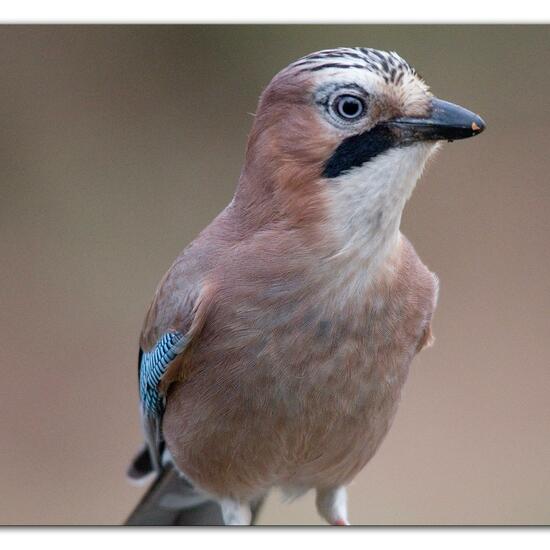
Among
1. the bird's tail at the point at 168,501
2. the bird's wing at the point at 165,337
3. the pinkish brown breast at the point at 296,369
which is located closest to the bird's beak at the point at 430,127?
the pinkish brown breast at the point at 296,369

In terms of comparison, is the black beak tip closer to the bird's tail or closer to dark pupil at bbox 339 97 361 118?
dark pupil at bbox 339 97 361 118

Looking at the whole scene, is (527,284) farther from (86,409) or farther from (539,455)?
(86,409)

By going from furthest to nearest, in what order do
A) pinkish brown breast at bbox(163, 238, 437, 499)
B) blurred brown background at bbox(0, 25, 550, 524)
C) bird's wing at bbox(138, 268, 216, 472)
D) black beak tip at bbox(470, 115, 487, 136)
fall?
blurred brown background at bbox(0, 25, 550, 524), bird's wing at bbox(138, 268, 216, 472), pinkish brown breast at bbox(163, 238, 437, 499), black beak tip at bbox(470, 115, 487, 136)

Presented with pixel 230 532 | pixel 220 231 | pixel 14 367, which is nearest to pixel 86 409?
pixel 14 367

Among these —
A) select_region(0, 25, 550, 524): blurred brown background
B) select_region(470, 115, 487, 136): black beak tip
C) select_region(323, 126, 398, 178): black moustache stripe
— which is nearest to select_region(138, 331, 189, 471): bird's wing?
select_region(0, 25, 550, 524): blurred brown background

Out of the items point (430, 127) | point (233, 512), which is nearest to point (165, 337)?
point (233, 512)

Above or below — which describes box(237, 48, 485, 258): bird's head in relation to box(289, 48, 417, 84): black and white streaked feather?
below

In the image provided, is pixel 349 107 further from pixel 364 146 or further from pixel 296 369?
pixel 296 369
